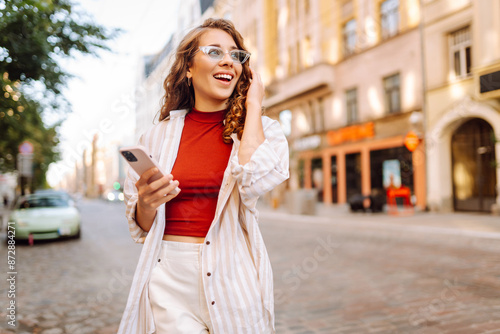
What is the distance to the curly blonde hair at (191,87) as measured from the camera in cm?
169

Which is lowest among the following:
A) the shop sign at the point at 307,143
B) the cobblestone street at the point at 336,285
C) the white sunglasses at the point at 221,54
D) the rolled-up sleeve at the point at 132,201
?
the cobblestone street at the point at 336,285

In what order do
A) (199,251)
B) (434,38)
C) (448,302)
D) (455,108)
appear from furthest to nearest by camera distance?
(434,38) → (455,108) → (448,302) → (199,251)

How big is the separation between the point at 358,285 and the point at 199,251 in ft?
14.7

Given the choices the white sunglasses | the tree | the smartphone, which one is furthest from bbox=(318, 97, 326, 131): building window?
the smartphone

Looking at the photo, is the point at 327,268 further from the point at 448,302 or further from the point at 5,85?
the point at 5,85

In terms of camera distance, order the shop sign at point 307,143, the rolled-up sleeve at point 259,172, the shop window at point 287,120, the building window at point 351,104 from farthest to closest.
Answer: the shop window at point 287,120 < the shop sign at point 307,143 < the building window at point 351,104 < the rolled-up sleeve at point 259,172

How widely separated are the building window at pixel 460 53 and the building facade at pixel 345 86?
62.6 inches

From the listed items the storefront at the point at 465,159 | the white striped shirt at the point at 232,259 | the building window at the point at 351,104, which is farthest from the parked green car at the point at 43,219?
the building window at the point at 351,104

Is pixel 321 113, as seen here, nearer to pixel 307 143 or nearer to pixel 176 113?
pixel 307 143

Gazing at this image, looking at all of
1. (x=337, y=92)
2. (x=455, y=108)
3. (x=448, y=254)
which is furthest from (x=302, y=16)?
(x=448, y=254)

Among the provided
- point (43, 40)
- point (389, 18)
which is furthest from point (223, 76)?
point (389, 18)

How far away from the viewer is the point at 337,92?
24094mm

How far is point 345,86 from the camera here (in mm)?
23391

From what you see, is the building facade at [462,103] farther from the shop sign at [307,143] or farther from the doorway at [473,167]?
the shop sign at [307,143]
